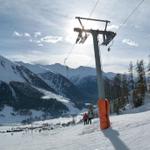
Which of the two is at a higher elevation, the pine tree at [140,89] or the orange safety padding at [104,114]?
the pine tree at [140,89]

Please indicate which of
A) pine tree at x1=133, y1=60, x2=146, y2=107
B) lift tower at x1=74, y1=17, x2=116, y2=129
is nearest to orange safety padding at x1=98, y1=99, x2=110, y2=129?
lift tower at x1=74, y1=17, x2=116, y2=129

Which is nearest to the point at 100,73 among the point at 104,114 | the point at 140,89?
the point at 104,114

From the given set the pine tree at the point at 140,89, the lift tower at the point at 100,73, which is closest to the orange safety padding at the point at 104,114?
the lift tower at the point at 100,73

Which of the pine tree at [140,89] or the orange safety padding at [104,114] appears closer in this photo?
the orange safety padding at [104,114]

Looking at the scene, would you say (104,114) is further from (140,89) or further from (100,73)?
(140,89)

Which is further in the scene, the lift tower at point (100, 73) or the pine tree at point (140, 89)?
the pine tree at point (140, 89)

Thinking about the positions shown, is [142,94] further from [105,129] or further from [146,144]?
[146,144]

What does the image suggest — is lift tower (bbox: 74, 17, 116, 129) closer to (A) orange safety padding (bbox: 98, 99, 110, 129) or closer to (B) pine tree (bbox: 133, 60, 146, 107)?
(A) orange safety padding (bbox: 98, 99, 110, 129)

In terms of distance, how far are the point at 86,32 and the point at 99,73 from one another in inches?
159

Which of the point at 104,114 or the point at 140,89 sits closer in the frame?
the point at 104,114

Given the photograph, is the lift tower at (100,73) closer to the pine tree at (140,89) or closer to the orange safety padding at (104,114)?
the orange safety padding at (104,114)

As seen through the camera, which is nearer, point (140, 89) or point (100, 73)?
point (100, 73)

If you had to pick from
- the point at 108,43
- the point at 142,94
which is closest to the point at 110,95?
the point at 142,94

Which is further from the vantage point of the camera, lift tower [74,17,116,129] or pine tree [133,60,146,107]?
pine tree [133,60,146,107]
